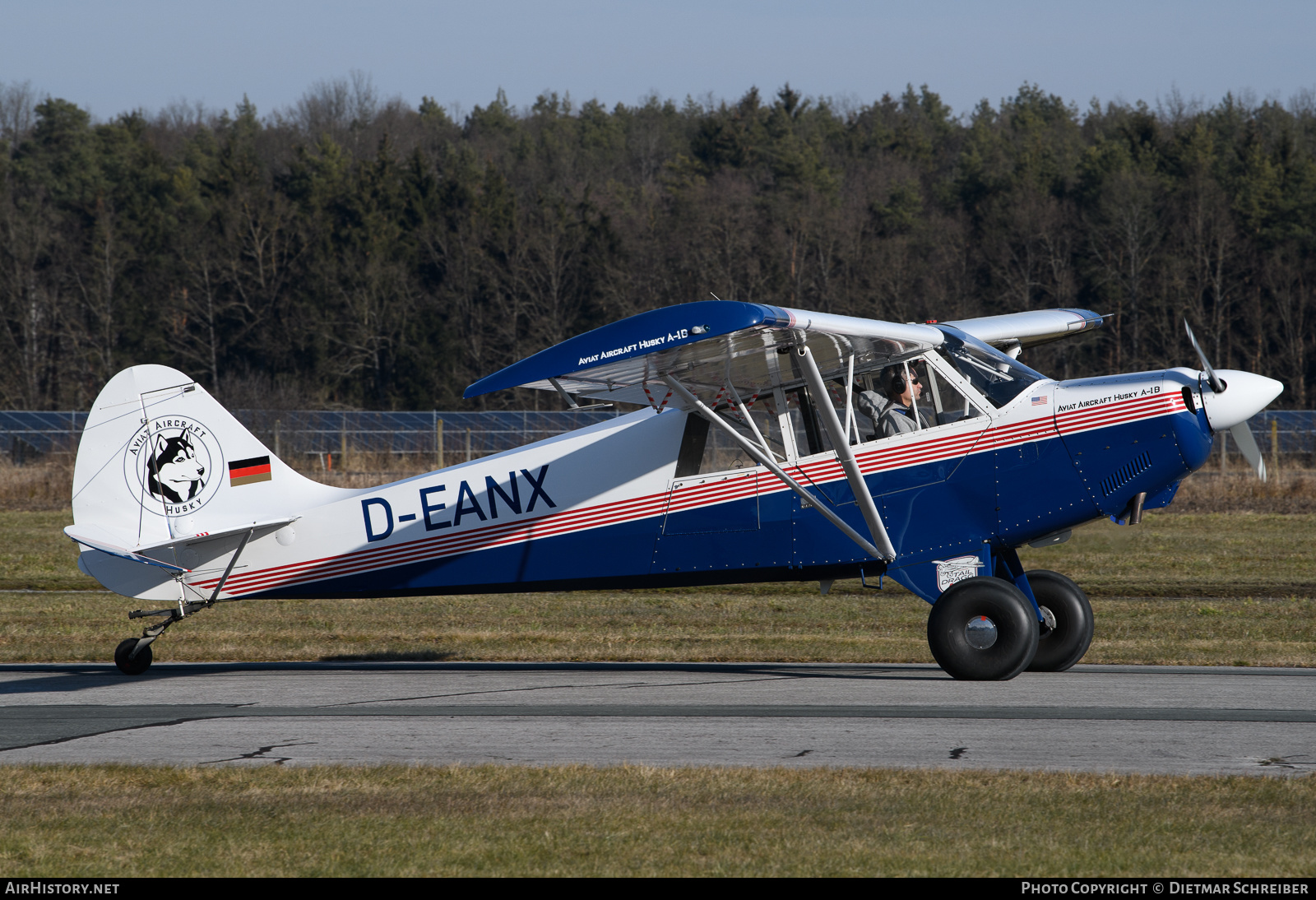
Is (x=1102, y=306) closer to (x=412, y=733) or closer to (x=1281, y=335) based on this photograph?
(x=1281, y=335)

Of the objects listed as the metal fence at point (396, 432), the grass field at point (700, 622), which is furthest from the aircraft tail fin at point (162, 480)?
the metal fence at point (396, 432)

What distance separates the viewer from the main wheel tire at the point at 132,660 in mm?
11844

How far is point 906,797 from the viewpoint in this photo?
671 cm

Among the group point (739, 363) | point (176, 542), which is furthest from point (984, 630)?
point (176, 542)

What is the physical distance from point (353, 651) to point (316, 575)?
241cm

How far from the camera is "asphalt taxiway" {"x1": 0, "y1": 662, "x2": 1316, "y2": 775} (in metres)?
7.89

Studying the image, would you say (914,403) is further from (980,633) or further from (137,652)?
(137,652)

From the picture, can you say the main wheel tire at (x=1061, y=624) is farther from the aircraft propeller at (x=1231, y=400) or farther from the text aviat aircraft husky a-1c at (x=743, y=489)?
the aircraft propeller at (x=1231, y=400)

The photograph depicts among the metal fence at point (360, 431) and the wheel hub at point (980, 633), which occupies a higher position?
the metal fence at point (360, 431)

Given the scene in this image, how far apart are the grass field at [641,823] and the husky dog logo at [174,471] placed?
4.26 meters

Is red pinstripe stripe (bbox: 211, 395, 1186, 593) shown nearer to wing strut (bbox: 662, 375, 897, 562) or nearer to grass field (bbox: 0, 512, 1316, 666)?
wing strut (bbox: 662, 375, 897, 562)
